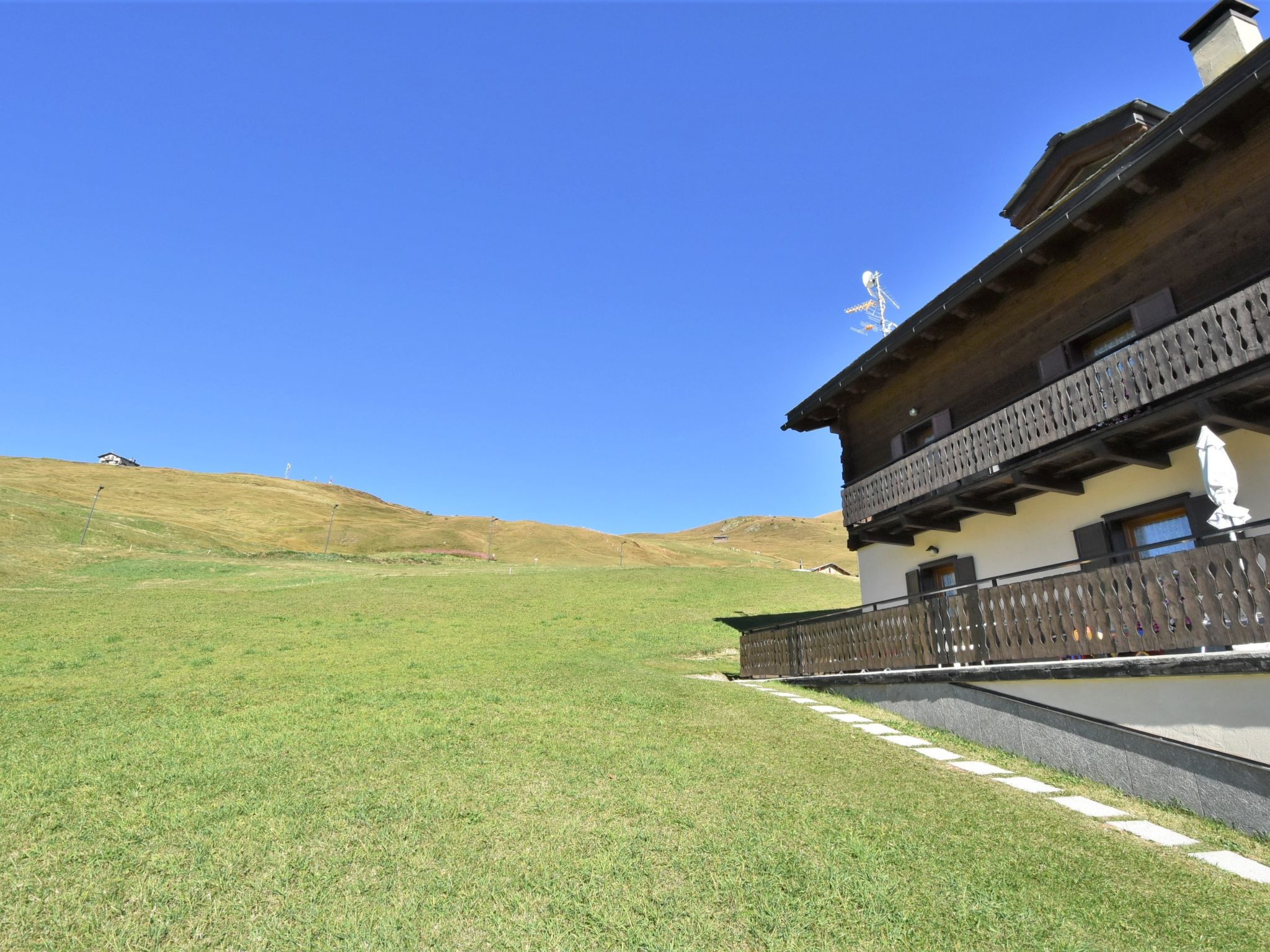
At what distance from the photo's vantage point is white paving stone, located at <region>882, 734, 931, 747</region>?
411 inches

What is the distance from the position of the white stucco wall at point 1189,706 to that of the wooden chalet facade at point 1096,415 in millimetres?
448

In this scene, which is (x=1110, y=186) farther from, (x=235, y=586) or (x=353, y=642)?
(x=235, y=586)

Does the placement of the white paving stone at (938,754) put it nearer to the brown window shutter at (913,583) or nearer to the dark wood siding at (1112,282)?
the dark wood siding at (1112,282)

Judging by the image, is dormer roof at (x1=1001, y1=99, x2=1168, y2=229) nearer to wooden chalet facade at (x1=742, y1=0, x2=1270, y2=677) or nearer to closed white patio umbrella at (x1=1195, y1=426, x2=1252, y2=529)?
wooden chalet facade at (x1=742, y1=0, x2=1270, y2=677)

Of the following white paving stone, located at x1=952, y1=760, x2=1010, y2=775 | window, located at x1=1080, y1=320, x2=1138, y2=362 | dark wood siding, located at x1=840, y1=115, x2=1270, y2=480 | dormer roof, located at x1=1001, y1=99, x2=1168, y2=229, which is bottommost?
white paving stone, located at x1=952, y1=760, x2=1010, y2=775

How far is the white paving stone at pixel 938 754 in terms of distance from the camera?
9.81 meters

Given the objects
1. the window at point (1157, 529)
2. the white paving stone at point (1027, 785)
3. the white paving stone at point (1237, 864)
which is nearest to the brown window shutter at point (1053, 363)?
the window at point (1157, 529)

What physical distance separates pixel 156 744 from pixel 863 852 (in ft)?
27.1

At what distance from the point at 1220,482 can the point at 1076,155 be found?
12.0 meters

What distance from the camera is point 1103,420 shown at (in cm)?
1109

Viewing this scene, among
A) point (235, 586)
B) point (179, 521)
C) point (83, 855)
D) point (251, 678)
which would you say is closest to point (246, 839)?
point (83, 855)

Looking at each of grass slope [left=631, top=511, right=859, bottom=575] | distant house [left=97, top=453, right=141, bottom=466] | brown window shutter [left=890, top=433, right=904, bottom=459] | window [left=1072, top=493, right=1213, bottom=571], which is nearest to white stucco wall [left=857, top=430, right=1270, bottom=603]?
window [left=1072, top=493, right=1213, bottom=571]

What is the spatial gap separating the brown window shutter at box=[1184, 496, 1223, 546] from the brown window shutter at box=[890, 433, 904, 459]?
23.0 feet

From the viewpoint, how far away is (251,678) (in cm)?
1323
